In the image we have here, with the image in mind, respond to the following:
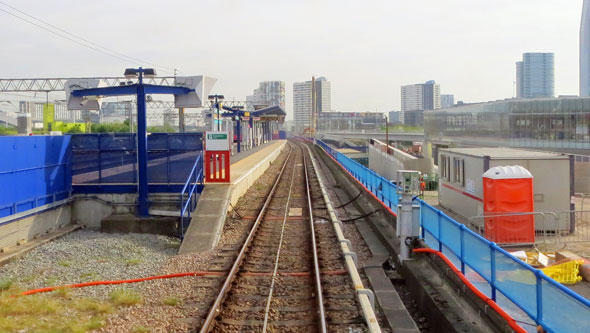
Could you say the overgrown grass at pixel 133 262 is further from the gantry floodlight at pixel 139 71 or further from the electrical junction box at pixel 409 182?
the gantry floodlight at pixel 139 71

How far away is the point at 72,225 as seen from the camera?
17969mm

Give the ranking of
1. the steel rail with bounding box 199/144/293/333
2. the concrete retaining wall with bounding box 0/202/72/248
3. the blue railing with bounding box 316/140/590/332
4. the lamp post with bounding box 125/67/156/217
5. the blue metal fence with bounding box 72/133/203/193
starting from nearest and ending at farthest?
the blue railing with bounding box 316/140/590/332, the steel rail with bounding box 199/144/293/333, the concrete retaining wall with bounding box 0/202/72/248, the lamp post with bounding box 125/67/156/217, the blue metal fence with bounding box 72/133/203/193

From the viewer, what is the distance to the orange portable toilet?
42.0ft

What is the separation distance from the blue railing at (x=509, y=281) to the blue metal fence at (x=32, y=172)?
10896mm

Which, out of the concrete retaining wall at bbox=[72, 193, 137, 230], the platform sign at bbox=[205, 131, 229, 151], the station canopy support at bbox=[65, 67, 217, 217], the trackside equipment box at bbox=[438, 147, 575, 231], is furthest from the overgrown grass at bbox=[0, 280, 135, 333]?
the platform sign at bbox=[205, 131, 229, 151]

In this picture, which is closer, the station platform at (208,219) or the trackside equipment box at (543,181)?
the station platform at (208,219)

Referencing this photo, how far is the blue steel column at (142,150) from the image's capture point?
17.3 metres

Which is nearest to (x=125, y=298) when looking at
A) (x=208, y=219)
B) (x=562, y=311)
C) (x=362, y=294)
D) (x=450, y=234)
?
(x=362, y=294)

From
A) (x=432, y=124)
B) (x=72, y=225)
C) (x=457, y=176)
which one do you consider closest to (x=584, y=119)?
(x=432, y=124)

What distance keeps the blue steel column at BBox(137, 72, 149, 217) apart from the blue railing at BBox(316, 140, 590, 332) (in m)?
9.82

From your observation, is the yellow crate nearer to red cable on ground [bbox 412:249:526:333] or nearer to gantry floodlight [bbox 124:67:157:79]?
red cable on ground [bbox 412:249:526:333]

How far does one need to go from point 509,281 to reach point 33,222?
13.4 meters

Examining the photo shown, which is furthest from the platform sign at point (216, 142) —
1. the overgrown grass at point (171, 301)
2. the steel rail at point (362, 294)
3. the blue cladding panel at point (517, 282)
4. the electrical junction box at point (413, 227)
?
the blue cladding panel at point (517, 282)

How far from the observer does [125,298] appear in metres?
9.06
